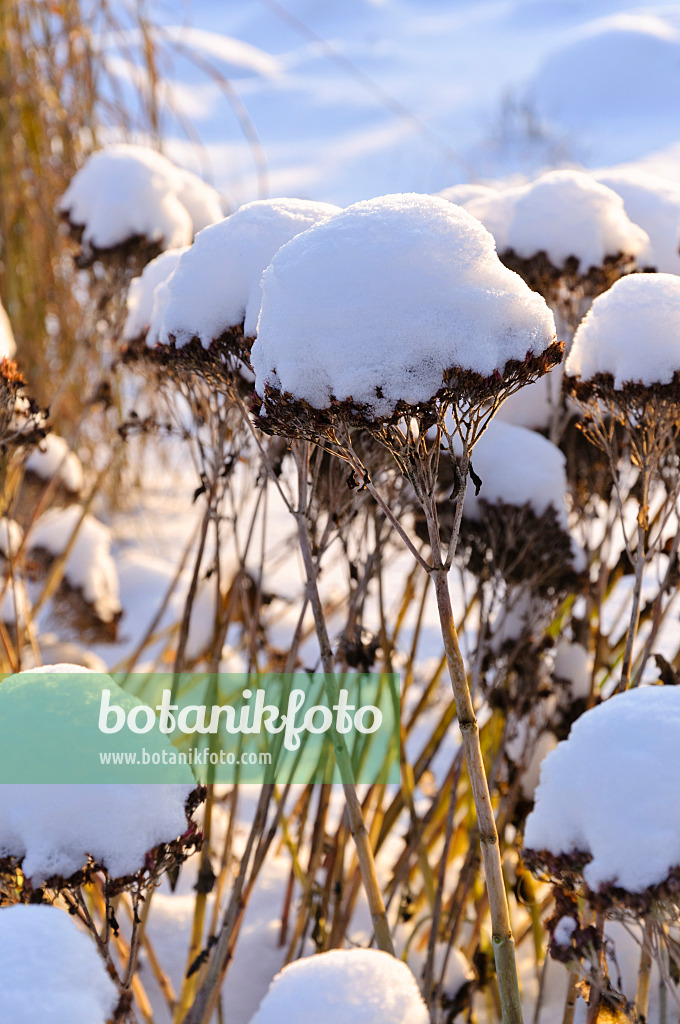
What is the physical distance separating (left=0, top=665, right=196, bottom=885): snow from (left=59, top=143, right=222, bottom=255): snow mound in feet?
4.07

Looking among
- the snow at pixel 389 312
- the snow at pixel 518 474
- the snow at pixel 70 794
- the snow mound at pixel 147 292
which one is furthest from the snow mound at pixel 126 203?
the snow at pixel 70 794

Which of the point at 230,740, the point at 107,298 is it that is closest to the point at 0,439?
the point at 107,298

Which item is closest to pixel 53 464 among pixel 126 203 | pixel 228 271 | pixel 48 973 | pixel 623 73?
pixel 126 203

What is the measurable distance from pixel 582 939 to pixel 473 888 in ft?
3.56

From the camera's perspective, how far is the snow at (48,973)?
637 mm

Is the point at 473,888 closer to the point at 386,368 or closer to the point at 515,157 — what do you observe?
the point at 386,368

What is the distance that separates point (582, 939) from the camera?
0.87 meters

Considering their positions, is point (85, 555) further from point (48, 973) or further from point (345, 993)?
point (48, 973)

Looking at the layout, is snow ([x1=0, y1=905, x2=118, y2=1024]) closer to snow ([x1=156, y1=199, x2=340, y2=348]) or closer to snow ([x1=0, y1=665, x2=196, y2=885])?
snow ([x1=0, y1=665, x2=196, y2=885])

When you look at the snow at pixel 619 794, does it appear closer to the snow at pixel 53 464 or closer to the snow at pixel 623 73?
the snow at pixel 53 464

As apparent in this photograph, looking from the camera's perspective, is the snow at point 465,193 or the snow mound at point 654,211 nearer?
the snow mound at point 654,211

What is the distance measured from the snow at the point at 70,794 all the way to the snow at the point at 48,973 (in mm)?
116

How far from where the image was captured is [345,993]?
905 millimetres

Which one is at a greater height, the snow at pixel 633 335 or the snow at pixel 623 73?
the snow at pixel 623 73
